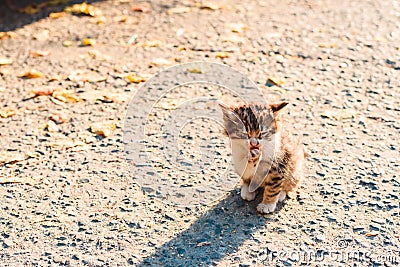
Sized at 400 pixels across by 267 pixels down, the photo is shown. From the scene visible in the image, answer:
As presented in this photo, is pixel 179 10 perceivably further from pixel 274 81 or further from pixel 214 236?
pixel 214 236

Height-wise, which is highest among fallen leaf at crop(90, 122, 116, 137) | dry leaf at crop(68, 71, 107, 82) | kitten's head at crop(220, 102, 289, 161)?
kitten's head at crop(220, 102, 289, 161)

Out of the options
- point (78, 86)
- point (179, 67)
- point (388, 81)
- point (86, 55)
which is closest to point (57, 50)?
point (86, 55)

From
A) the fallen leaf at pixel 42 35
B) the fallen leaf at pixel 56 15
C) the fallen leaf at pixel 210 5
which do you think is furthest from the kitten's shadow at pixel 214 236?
the fallen leaf at pixel 56 15

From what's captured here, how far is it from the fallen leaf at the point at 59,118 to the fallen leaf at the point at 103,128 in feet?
0.89

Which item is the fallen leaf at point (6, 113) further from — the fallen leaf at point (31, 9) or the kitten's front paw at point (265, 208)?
the kitten's front paw at point (265, 208)

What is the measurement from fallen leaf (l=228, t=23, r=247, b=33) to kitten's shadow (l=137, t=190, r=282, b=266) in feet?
10.1

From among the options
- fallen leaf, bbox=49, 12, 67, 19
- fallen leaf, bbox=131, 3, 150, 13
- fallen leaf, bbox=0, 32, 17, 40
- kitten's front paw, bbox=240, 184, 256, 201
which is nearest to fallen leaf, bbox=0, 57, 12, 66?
fallen leaf, bbox=0, 32, 17, 40

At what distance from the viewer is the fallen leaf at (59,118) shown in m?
5.44

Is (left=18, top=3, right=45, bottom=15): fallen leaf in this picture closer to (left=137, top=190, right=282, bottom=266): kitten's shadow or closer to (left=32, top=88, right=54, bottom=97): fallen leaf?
(left=32, top=88, right=54, bottom=97): fallen leaf

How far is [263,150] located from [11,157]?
2.13 meters

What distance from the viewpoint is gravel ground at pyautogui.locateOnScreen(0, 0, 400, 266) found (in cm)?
404

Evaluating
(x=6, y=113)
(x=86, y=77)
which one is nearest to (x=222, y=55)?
(x=86, y=77)

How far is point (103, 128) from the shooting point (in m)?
5.34

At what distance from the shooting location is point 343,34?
7086mm
